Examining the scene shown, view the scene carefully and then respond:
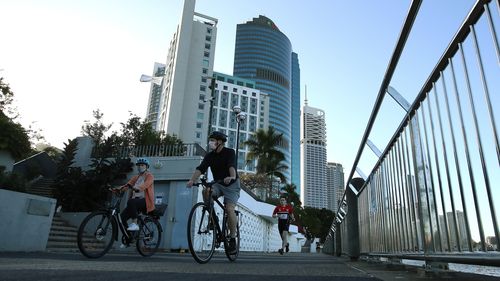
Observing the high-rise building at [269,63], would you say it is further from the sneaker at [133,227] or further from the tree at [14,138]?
the sneaker at [133,227]

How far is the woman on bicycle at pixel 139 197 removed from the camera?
598 centimetres

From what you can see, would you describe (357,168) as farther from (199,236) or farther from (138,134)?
→ (138,134)

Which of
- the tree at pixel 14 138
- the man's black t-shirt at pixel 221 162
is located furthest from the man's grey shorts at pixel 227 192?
the tree at pixel 14 138

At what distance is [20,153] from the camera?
2147cm

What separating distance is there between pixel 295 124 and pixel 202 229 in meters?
173

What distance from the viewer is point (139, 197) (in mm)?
6219

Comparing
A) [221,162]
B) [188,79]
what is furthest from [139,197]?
[188,79]

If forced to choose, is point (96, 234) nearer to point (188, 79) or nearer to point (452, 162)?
point (452, 162)

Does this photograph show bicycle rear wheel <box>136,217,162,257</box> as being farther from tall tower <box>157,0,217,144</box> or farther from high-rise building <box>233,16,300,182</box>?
high-rise building <box>233,16,300,182</box>

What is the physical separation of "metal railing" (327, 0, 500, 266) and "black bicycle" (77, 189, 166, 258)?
369 cm

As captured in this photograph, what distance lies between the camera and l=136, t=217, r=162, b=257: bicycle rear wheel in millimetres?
6117

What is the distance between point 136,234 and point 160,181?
11.6m

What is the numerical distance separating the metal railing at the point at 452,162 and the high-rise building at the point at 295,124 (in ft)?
513

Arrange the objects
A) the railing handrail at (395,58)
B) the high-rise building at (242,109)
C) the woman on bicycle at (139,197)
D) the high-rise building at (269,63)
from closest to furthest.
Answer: the railing handrail at (395,58) → the woman on bicycle at (139,197) → the high-rise building at (242,109) → the high-rise building at (269,63)
